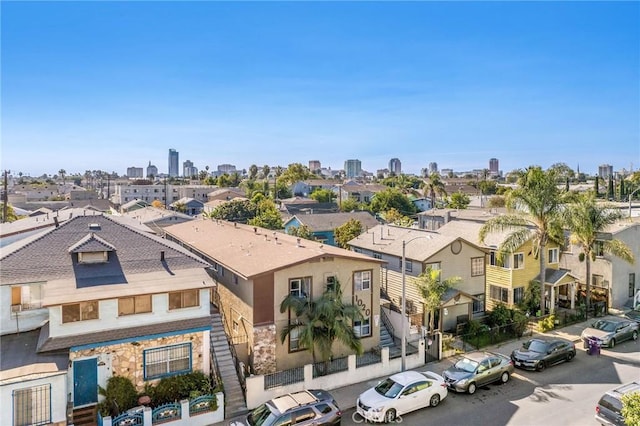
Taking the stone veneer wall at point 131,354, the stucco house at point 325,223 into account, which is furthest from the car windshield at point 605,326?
the stucco house at point 325,223

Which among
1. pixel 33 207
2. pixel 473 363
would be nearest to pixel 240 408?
pixel 473 363

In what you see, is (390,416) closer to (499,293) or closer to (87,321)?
(87,321)

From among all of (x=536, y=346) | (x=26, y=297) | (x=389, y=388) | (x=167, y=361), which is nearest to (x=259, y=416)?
(x=167, y=361)

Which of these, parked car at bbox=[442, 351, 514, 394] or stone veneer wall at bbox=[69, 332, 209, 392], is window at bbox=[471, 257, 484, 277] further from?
stone veneer wall at bbox=[69, 332, 209, 392]

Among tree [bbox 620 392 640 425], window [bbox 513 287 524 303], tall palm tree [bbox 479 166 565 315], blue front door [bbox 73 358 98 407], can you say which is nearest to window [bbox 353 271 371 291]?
tall palm tree [bbox 479 166 565 315]

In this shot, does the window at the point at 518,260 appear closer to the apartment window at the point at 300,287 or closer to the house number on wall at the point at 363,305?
the house number on wall at the point at 363,305
